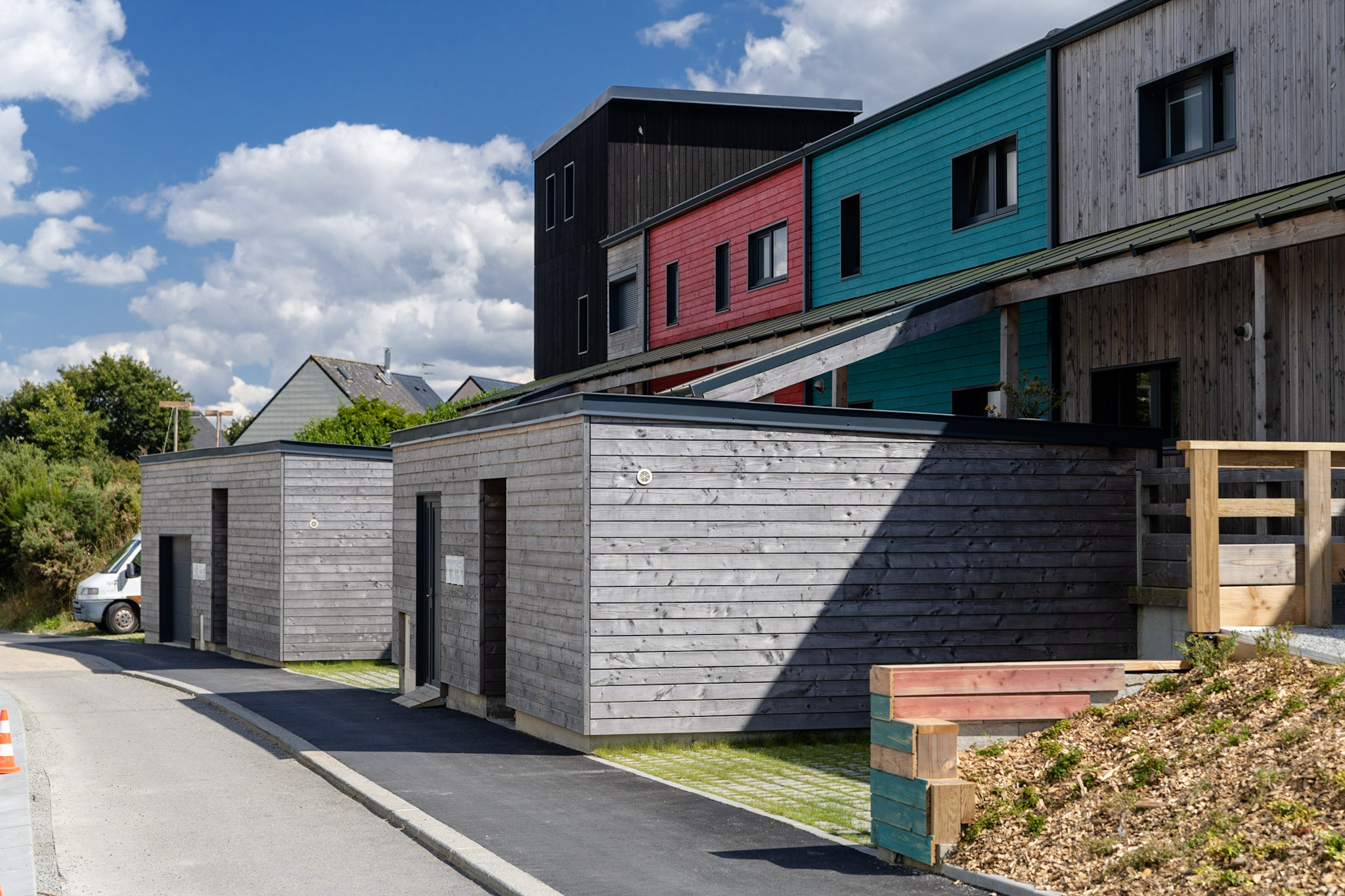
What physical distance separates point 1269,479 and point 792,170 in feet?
43.1

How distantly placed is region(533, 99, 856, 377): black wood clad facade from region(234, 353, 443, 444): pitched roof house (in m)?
29.8

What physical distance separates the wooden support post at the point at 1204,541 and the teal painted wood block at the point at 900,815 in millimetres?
2697

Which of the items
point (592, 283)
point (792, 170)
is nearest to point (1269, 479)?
point (792, 170)

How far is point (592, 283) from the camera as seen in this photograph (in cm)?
3203

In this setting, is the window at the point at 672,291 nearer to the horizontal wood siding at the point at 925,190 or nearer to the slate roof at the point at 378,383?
the horizontal wood siding at the point at 925,190

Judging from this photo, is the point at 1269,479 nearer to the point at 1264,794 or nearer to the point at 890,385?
the point at 1264,794

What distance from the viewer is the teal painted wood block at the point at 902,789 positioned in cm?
726

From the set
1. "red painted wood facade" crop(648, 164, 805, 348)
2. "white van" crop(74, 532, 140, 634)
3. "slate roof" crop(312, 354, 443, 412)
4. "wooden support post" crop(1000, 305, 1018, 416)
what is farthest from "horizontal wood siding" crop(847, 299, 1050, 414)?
"slate roof" crop(312, 354, 443, 412)

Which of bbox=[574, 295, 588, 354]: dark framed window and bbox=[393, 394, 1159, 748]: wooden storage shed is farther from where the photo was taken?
bbox=[574, 295, 588, 354]: dark framed window

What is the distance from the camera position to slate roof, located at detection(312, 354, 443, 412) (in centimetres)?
6175

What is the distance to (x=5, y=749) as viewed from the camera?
33.2ft

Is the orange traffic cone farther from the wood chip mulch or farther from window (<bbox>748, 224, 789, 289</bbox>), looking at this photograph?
window (<bbox>748, 224, 789, 289</bbox>)

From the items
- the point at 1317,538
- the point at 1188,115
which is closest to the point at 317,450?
the point at 1188,115

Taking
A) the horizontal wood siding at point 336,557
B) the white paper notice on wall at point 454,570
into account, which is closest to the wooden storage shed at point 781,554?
the white paper notice on wall at point 454,570
